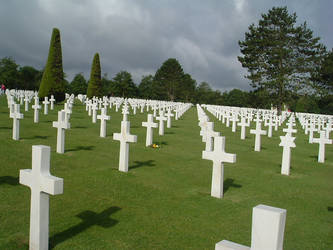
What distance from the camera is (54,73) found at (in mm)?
27797

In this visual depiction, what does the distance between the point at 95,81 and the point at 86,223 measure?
31.9 metres

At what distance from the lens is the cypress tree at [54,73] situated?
89.8 feet

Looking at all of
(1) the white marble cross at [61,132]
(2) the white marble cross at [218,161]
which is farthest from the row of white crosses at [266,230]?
(1) the white marble cross at [61,132]

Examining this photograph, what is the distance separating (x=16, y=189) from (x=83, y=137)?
5676mm

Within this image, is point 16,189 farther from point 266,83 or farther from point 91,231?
point 266,83

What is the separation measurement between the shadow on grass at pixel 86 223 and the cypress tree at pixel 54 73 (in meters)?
24.8

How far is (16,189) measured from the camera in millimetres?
5113

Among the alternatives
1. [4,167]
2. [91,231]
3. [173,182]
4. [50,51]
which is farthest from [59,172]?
[50,51]

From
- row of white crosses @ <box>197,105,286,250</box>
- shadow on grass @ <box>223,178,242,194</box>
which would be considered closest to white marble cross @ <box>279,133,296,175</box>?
shadow on grass @ <box>223,178,242,194</box>

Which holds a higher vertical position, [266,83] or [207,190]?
[266,83]

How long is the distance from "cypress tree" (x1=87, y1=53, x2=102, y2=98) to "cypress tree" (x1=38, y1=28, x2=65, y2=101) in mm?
6103

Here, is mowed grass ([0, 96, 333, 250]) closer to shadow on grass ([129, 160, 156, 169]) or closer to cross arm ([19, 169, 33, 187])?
shadow on grass ([129, 160, 156, 169])

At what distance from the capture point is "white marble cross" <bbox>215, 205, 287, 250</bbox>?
67.7 inches

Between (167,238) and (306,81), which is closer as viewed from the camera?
(167,238)
